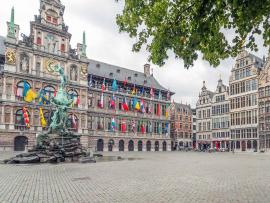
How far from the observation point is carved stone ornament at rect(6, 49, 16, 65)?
4582 cm

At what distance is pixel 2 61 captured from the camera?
155ft

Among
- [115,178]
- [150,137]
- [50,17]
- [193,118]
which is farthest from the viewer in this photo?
[193,118]

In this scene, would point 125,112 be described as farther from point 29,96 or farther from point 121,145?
point 29,96

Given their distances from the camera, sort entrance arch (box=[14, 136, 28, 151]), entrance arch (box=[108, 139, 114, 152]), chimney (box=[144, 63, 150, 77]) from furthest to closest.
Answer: chimney (box=[144, 63, 150, 77])
entrance arch (box=[108, 139, 114, 152])
entrance arch (box=[14, 136, 28, 151])

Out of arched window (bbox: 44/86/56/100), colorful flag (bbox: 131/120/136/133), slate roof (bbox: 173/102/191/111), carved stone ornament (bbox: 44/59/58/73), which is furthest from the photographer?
slate roof (bbox: 173/102/191/111)

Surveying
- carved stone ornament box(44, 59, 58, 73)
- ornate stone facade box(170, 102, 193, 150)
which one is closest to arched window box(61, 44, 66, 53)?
carved stone ornament box(44, 59, 58, 73)

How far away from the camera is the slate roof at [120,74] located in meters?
60.9

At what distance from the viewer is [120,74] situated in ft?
215

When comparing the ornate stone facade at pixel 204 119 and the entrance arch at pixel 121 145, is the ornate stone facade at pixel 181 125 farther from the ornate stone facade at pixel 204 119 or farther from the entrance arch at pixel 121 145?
the entrance arch at pixel 121 145

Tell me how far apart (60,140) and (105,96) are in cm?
3173

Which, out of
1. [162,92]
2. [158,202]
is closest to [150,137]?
[162,92]

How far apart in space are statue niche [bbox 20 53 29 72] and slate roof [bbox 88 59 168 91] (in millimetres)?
13664

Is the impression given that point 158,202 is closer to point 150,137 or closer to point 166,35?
point 166,35

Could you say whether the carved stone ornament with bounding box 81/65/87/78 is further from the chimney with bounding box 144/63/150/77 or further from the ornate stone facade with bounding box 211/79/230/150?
the ornate stone facade with bounding box 211/79/230/150
